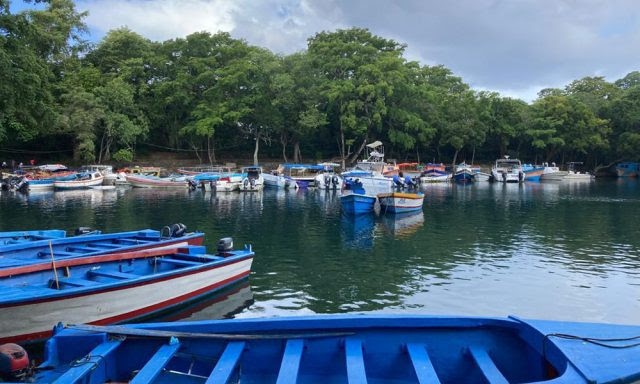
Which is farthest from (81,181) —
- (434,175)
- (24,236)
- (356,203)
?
(434,175)

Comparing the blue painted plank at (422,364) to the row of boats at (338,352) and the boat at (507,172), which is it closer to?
the row of boats at (338,352)

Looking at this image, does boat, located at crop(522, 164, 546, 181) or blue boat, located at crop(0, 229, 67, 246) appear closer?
blue boat, located at crop(0, 229, 67, 246)

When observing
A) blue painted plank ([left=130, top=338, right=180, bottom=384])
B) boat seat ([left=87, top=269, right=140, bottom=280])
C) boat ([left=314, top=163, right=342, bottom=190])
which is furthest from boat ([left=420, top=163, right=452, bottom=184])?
blue painted plank ([left=130, top=338, right=180, bottom=384])

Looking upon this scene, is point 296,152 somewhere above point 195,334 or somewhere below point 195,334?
above

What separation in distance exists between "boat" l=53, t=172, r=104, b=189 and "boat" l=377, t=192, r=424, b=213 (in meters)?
31.2

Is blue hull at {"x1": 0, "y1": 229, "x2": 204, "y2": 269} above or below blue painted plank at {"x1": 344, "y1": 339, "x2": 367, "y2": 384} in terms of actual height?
above

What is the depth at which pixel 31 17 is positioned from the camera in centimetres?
5238

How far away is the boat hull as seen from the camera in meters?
7.81

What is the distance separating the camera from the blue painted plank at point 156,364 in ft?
15.3

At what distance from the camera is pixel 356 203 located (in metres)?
27.7

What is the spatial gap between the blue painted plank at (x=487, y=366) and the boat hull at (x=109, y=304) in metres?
6.65

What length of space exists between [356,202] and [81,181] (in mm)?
30372

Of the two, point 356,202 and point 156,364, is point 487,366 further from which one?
point 356,202

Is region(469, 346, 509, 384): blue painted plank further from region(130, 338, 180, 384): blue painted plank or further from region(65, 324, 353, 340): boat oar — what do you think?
region(130, 338, 180, 384): blue painted plank
